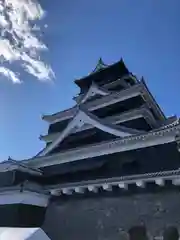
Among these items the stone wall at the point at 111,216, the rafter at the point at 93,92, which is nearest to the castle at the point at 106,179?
the stone wall at the point at 111,216

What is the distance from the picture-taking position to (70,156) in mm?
11883

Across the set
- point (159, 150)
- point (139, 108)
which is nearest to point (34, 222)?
point (159, 150)

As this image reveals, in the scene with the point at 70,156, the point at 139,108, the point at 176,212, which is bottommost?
the point at 176,212

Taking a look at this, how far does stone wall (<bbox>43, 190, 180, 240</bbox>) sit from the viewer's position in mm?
8414

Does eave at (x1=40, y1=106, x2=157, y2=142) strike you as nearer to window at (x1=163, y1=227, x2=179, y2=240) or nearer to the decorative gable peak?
the decorative gable peak

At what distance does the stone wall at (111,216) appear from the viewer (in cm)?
841

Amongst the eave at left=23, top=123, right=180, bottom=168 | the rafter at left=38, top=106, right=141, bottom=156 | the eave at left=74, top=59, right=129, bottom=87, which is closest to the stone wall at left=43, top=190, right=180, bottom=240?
A: the eave at left=23, top=123, right=180, bottom=168

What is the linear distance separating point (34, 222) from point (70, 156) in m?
3.20

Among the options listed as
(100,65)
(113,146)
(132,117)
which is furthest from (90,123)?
(100,65)

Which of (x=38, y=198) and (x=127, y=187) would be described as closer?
(x=127, y=187)

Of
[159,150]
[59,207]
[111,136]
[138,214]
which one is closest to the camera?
[138,214]

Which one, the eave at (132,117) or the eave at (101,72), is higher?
the eave at (101,72)

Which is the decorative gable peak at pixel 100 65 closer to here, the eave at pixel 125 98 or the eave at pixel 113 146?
the eave at pixel 125 98

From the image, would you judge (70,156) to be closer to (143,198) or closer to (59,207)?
(59,207)
